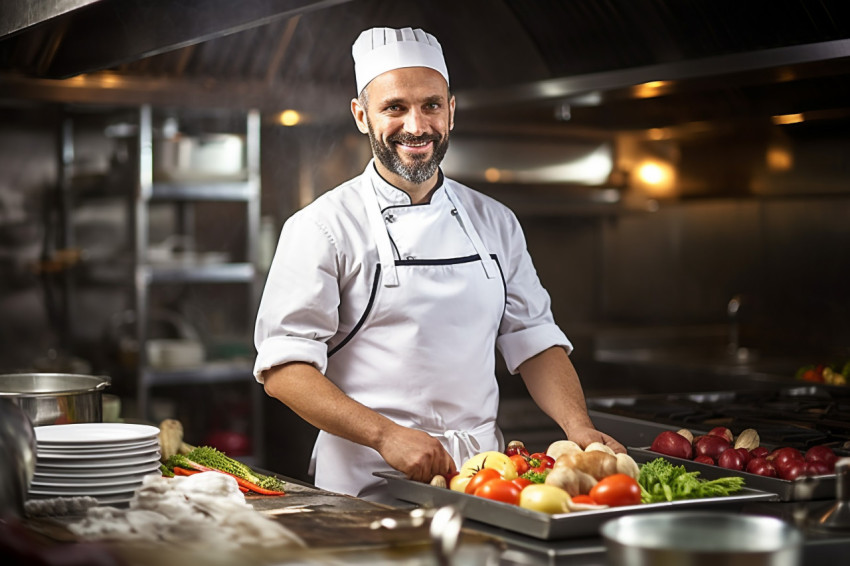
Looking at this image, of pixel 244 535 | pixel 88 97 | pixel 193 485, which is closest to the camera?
pixel 244 535

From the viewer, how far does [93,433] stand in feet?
6.70

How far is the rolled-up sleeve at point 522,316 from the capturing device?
2.67 m

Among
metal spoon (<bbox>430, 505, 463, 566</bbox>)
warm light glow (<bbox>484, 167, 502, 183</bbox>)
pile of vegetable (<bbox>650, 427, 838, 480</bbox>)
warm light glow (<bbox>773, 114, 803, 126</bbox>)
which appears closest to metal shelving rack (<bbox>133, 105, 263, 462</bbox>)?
warm light glow (<bbox>484, 167, 502, 183</bbox>)

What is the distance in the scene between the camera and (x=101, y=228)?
5.61m

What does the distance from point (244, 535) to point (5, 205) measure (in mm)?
4268

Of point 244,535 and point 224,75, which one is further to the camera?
point 224,75

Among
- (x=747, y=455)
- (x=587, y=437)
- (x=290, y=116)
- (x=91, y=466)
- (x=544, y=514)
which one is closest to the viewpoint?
(x=544, y=514)

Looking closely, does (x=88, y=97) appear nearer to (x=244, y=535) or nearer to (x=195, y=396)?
(x=195, y=396)

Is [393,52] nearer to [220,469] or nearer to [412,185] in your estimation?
[412,185]

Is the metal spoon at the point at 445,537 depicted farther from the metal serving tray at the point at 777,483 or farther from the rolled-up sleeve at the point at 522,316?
the rolled-up sleeve at the point at 522,316

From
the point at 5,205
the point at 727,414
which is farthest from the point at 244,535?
the point at 5,205

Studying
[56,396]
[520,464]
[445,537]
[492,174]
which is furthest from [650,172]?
[445,537]

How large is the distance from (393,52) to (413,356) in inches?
27.7

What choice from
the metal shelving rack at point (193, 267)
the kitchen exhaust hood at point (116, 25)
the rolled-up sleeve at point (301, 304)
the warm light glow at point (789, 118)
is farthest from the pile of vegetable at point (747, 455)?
the metal shelving rack at point (193, 267)
